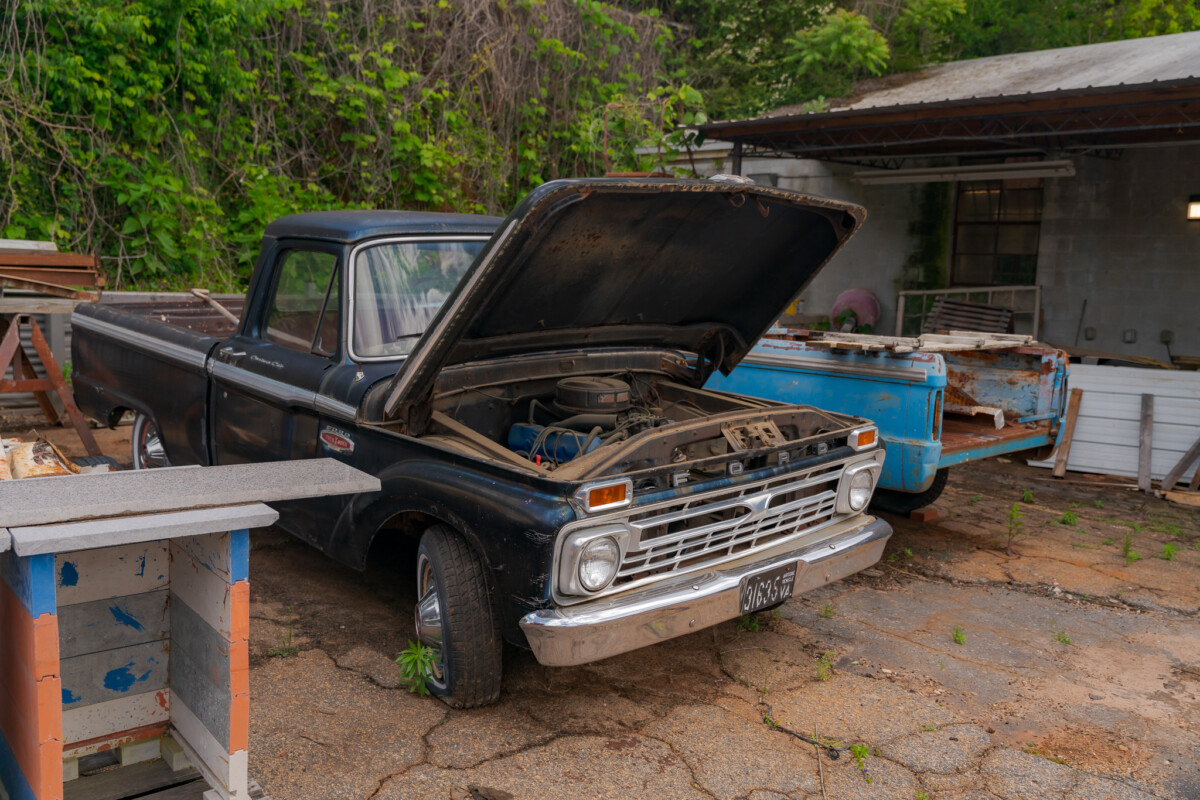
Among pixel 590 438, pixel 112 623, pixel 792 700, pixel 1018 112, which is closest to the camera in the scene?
pixel 112 623

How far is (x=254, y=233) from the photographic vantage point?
10266 mm

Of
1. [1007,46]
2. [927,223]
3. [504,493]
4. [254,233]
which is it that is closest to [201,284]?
[254,233]

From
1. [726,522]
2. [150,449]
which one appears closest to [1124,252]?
[726,522]

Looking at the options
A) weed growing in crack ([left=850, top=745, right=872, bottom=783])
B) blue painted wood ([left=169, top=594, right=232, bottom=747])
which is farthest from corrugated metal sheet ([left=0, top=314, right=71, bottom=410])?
weed growing in crack ([left=850, top=745, right=872, bottom=783])

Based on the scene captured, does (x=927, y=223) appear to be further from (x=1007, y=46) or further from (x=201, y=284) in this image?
(x=1007, y=46)

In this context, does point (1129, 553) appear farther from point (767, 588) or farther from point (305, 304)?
point (305, 304)

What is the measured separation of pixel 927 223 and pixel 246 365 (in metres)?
10.7

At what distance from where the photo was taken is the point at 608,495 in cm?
317

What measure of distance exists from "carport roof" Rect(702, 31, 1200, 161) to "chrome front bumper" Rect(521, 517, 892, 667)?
6.44m

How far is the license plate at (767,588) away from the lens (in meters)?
3.51

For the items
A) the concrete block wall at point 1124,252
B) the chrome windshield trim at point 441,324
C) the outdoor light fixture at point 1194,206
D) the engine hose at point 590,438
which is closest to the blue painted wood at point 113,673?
the chrome windshield trim at point 441,324

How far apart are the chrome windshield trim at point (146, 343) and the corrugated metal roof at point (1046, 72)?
7.56 m

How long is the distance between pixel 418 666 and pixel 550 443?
110 cm

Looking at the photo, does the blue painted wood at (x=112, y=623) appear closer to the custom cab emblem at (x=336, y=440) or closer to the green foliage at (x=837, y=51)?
the custom cab emblem at (x=336, y=440)
